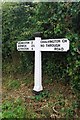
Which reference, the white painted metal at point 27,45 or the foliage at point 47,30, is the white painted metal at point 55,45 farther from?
the white painted metal at point 27,45

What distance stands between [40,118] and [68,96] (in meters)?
0.72

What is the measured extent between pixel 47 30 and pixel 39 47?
39cm

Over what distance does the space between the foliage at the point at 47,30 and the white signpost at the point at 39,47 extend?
15cm

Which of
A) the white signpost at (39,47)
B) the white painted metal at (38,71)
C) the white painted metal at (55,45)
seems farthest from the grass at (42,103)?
the white painted metal at (55,45)

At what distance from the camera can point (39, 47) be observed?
189 inches

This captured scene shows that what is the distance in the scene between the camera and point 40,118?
402 cm

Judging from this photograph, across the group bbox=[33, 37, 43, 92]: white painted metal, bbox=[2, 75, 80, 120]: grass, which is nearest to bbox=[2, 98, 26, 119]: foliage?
bbox=[2, 75, 80, 120]: grass

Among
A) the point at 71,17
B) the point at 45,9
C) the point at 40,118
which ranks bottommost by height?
the point at 40,118

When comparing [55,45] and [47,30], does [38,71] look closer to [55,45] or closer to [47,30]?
[55,45]

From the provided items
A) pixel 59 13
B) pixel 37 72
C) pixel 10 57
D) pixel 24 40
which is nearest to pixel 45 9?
pixel 59 13

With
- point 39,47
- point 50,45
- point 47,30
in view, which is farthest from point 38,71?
point 47,30

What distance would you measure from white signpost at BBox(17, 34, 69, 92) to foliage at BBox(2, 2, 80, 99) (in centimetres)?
15

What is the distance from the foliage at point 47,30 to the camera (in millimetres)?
4254

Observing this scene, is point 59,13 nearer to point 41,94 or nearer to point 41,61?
point 41,61
